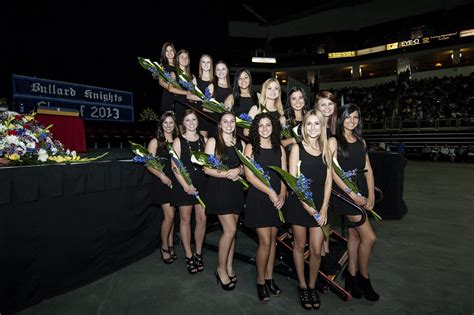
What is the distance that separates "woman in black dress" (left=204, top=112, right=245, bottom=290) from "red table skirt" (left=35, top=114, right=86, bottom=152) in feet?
11.9

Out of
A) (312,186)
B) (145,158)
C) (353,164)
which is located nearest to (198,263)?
(145,158)

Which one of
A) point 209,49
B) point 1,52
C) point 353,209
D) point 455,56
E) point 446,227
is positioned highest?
point 455,56

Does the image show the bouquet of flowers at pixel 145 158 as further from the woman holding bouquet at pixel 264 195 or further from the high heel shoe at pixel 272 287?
the high heel shoe at pixel 272 287

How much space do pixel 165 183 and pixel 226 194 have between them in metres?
0.91

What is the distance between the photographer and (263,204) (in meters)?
2.49

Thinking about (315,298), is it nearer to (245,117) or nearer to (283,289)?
(283,289)

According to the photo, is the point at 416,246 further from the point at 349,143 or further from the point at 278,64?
the point at 278,64

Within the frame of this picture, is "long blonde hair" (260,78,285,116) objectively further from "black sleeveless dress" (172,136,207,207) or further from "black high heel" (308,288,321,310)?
"black high heel" (308,288,321,310)

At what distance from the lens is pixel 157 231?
377cm

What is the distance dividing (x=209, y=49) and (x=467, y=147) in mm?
15783

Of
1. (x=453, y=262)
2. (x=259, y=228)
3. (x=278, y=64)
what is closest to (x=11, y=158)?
(x=259, y=228)

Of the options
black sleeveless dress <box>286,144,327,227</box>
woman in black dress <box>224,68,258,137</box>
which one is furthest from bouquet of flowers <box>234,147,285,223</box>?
woman in black dress <box>224,68,258,137</box>

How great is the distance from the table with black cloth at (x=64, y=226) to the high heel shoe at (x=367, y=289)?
2490 millimetres

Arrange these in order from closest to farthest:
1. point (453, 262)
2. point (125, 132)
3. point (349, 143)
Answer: point (349, 143) → point (453, 262) → point (125, 132)
